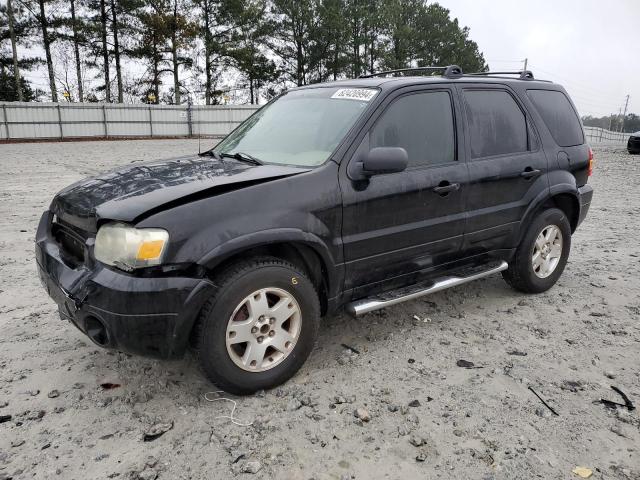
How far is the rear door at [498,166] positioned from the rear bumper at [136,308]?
2221 millimetres

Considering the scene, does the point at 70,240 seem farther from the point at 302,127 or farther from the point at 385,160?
the point at 385,160

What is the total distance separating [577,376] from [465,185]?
1.47m

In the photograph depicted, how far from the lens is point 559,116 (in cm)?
466

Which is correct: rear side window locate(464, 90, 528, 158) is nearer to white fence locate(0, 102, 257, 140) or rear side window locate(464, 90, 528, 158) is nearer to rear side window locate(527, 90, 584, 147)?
rear side window locate(527, 90, 584, 147)

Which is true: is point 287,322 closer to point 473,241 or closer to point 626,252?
point 473,241

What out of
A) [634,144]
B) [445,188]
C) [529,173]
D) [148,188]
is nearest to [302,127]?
[445,188]

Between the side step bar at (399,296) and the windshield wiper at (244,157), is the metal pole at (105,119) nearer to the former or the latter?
the windshield wiper at (244,157)

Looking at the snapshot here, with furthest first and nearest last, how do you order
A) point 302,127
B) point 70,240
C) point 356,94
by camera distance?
point 302,127, point 356,94, point 70,240

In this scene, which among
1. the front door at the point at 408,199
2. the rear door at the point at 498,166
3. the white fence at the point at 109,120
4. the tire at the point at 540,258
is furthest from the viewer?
the white fence at the point at 109,120

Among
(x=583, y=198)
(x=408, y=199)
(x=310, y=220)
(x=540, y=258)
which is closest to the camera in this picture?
→ (x=310, y=220)

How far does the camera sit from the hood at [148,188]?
2.77 metres

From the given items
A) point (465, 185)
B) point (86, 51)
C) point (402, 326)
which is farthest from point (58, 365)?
point (86, 51)

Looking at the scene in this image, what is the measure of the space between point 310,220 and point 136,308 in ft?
3.52

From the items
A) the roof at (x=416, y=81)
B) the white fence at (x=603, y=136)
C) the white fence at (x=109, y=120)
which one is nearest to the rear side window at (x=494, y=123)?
the roof at (x=416, y=81)
